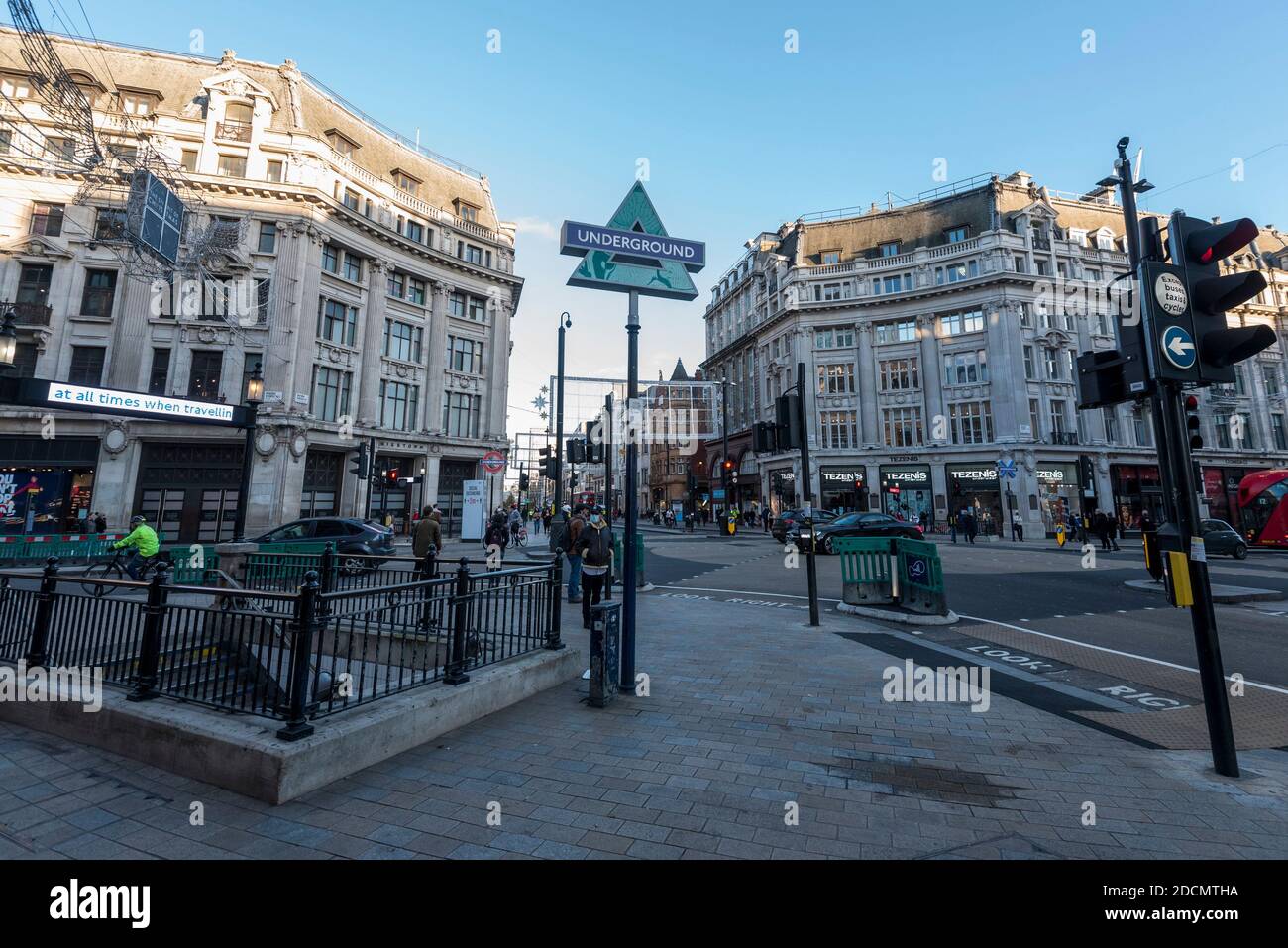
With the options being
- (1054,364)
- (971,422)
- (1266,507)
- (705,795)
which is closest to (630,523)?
(705,795)

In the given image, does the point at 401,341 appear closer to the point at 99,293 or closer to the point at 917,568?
the point at 99,293

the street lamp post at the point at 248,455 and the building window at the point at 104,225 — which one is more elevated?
the building window at the point at 104,225

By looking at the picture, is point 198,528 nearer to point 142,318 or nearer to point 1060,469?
point 142,318

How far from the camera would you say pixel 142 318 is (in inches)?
1004

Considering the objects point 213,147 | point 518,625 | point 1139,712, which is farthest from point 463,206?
point 1139,712

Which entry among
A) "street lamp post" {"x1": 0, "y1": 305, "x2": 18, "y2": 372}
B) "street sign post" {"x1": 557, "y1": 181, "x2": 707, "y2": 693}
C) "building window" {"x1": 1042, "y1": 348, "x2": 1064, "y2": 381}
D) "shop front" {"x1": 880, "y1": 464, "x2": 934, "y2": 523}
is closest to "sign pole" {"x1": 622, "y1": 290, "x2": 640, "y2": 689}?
"street sign post" {"x1": 557, "y1": 181, "x2": 707, "y2": 693}

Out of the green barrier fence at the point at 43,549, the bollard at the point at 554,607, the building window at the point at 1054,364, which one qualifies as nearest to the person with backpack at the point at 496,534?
the green barrier fence at the point at 43,549

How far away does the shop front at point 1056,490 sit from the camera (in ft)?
121

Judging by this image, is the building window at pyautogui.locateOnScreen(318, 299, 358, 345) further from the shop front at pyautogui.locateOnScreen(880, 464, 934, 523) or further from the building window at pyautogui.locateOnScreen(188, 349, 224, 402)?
the shop front at pyautogui.locateOnScreen(880, 464, 934, 523)

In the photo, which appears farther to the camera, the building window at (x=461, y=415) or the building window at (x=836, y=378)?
the building window at (x=836, y=378)

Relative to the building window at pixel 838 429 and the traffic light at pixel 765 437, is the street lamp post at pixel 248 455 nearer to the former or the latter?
the traffic light at pixel 765 437

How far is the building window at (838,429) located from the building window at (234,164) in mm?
39925

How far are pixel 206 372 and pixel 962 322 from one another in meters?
47.7
